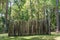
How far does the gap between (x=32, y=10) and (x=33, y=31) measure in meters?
10.7

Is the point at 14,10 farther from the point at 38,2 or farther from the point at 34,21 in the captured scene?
the point at 34,21

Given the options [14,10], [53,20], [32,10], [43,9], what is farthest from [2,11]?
[53,20]

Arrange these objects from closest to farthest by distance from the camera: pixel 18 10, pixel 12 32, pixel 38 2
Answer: pixel 12 32 < pixel 38 2 < pixel 18 10

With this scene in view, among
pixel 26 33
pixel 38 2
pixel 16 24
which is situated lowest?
pixel 26 33

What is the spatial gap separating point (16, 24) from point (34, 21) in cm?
189

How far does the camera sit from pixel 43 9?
81.8ft

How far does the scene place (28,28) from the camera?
15.2 meters

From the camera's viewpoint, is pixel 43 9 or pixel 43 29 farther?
pixel 43 9

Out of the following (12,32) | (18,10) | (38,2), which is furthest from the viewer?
(18,10)

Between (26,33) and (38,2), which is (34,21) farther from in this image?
(38,2)

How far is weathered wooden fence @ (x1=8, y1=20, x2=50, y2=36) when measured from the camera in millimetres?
14734

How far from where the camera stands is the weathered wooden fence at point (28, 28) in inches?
580

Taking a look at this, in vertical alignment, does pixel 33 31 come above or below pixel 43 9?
below

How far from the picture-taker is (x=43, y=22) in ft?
50.7
